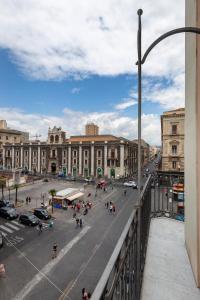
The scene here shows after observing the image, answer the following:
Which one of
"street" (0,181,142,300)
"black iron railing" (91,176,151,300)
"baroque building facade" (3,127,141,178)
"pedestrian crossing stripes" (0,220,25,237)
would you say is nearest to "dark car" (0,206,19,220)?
"street" (0,181,142,300)

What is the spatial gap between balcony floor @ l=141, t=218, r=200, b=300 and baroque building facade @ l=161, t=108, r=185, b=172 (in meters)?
32.7

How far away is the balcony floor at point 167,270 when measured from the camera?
4150 millimetres

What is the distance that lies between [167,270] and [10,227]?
22.2m

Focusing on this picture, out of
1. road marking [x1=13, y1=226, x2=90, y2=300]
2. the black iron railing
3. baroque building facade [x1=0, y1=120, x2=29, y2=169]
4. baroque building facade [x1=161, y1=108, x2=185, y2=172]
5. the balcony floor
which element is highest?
baroque building facade [x1=0, y1=120, x2=29, y2=169]

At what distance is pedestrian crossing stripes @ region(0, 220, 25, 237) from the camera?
22.3 m

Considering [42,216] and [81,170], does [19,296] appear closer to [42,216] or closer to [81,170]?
[42,216]

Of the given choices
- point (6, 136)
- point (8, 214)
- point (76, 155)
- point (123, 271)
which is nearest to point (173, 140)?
point (8, 214)

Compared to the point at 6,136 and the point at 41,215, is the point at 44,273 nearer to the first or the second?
the point at 41,215

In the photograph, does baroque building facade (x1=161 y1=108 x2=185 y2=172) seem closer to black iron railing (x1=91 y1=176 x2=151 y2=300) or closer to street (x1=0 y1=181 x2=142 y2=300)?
street (x1=0 y1=181 x2=142 y2=300)

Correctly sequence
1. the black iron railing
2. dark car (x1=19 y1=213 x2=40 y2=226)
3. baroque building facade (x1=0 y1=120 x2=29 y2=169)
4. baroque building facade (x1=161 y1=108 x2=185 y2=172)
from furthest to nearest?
baroque building facade (x1=0 y1=120 x2=29 y2=169), baroque building facade (x1=161 y1=108 x2=185 y2=172), dark car (x1=19 y1=213 x2=40 y2=226), the black iron railing

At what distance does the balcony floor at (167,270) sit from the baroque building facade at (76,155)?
5481 cm

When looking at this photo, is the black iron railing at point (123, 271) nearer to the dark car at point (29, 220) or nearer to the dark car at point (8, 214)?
the dark car at point (29, 220)

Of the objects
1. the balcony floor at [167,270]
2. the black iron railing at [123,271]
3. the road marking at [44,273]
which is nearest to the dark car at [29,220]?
the road marking at [44,273]

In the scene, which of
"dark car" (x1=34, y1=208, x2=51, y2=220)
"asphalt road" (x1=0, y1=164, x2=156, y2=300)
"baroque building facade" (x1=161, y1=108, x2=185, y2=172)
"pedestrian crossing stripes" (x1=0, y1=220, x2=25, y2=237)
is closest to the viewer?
"asphalt road" (x1=0, y1=164, x2=156, y2=300)
